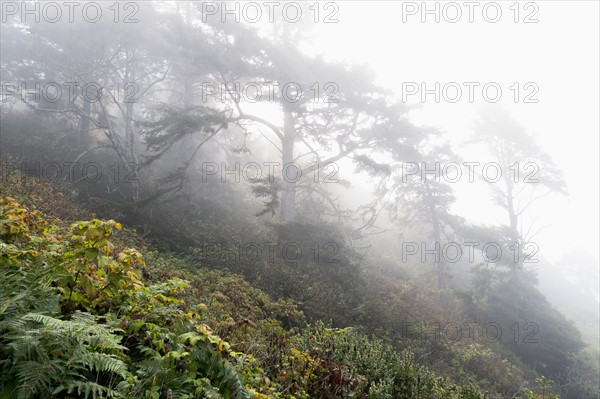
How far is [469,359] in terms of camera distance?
10.7 m

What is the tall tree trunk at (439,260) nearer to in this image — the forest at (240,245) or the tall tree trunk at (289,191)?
the forest at (240,245)

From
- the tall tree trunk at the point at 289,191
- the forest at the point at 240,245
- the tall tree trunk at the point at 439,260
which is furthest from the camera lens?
the tall tree trunk at the point at 289,191

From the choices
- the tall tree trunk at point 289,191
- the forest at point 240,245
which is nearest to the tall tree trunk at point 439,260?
the forest at point 240,245

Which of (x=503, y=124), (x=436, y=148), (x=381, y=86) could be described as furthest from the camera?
(x=503, y=124)

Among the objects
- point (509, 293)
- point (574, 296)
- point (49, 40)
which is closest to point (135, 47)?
point (49, 40)

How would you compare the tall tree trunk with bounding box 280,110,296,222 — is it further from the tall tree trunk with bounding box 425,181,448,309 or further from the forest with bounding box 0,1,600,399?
the tall tree trunk with bounding box 425,181,448,309

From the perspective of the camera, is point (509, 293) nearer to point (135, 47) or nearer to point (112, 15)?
point (135, 47)

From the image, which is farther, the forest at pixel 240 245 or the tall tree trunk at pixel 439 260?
the tall tree trunk at pixel 439 260

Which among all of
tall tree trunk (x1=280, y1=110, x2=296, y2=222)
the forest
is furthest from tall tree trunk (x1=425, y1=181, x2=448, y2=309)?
tall tree trunk (x1=280, y1=110, x2=296, y2=222)

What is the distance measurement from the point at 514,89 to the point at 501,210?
25.3ft

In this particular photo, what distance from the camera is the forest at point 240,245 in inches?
127

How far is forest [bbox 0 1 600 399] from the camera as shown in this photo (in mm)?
3238

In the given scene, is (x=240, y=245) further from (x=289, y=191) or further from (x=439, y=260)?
(x=439, y=260)

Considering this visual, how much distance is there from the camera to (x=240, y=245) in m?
12.5
